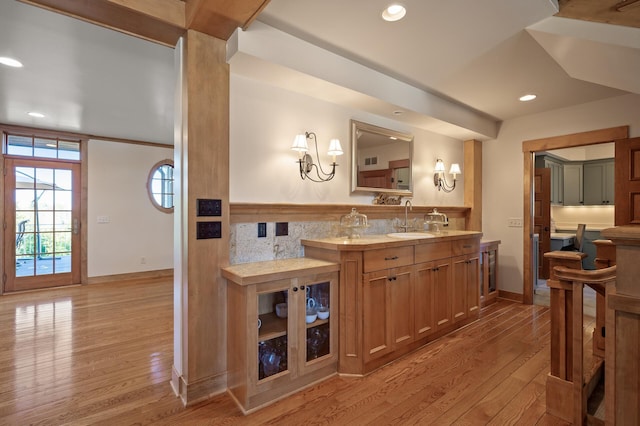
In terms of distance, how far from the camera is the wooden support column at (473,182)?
436cm

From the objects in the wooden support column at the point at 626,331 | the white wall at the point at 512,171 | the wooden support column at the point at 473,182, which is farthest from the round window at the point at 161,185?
the wooden support column at the point at 626,331

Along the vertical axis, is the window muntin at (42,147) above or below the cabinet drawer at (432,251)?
above

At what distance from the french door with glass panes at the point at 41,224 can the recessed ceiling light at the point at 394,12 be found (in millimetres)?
5476

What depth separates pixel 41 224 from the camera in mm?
4926

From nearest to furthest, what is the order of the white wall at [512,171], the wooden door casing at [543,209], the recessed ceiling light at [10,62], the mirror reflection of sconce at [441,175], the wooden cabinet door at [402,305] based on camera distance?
the wooden cabinet door at [402,305], the recessed ceiling light at [10,62], the white wall at [512,171], the mirror reflection of sconce at [441,175], the wooden door casing at [543,209]

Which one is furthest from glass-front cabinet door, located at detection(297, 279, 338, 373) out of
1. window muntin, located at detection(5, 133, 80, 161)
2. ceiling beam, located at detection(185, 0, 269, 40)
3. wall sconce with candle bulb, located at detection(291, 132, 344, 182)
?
window muntin, located at detection(5, 133, 80, 161)

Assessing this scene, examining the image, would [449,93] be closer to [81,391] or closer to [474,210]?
[474,210]

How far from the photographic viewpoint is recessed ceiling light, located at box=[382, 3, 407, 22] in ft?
6.25

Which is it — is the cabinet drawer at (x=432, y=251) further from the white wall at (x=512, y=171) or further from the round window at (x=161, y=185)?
the round window at (x=161, y=185)

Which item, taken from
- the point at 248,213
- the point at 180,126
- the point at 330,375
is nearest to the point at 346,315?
the point at 330,375

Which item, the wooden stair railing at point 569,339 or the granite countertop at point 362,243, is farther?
the granite countertop at point 362,243

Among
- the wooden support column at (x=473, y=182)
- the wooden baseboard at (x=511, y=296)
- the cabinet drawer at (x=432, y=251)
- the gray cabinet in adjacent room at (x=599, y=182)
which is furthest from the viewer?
the gray cabinet in adjacent room at (x=599, y=182)

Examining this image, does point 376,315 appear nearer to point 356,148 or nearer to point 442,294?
point 442,294

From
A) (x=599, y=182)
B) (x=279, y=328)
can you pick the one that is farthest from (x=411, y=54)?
(x=599, y=182)
